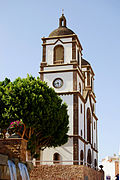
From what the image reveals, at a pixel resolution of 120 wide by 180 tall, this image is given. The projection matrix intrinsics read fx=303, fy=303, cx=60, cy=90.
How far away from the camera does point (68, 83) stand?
43125 mm

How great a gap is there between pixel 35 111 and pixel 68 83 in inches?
449

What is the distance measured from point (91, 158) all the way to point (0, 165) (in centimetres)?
4062

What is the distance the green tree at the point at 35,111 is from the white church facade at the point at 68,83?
4.84 metres

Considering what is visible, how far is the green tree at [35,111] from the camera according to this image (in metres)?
32.7

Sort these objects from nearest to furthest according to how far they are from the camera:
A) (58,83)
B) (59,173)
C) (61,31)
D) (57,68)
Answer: (59,173)
(58,83)
(57,68)
(61,31)

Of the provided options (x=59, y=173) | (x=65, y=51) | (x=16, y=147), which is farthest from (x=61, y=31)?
(x=16, y=147)

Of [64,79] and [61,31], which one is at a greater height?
[61,31]

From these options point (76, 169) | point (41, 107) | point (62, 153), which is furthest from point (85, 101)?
point (76, 169)

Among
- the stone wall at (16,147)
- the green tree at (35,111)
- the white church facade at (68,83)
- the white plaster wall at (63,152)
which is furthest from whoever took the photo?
the white church facade at (68,83)

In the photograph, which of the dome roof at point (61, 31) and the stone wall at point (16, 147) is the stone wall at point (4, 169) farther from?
the dome roof at point (61, 31)

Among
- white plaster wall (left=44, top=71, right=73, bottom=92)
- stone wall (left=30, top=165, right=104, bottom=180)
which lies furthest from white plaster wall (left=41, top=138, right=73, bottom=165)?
stone wall (left=30, top=165, right=104, bottom=180)

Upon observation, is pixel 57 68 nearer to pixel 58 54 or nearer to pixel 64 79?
pixel 64 79

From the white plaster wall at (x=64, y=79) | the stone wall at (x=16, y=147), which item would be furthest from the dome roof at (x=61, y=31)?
the stone wall at (x=16, y=147)

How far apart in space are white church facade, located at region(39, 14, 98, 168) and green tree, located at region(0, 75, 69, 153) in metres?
4.84
